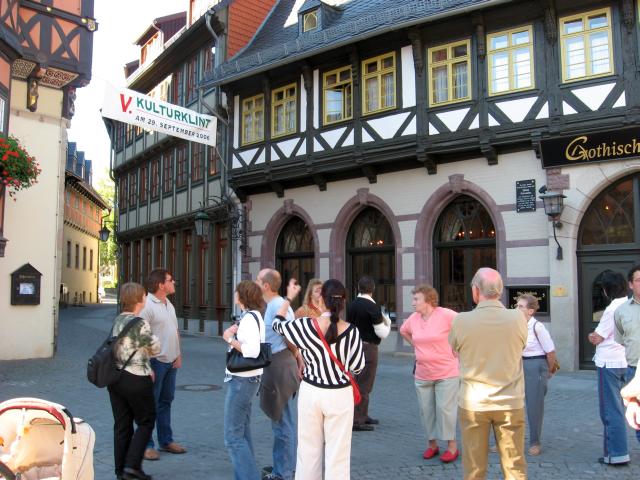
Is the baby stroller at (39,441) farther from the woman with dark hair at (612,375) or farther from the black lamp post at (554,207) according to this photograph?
the black lamp post at (554,207)

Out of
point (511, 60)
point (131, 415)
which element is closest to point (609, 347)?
point (131, 415)

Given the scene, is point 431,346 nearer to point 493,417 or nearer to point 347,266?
point 493,417

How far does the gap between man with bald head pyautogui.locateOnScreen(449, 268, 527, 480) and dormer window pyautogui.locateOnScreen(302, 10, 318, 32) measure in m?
14.2

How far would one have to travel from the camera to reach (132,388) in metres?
→ 5.47

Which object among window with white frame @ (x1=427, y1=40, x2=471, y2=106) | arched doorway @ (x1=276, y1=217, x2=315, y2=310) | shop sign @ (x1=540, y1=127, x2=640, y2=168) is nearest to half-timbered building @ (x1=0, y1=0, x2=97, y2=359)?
arched doorway @ (x1=276, y1=217, x2=315, y2=310)

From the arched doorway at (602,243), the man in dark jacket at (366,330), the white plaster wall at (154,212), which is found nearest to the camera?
the man in dark jacket at (366,330)

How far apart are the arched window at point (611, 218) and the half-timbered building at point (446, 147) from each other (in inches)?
1.0

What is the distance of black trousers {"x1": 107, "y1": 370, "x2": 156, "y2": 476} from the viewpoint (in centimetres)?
547

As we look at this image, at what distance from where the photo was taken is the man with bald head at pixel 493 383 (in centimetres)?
421

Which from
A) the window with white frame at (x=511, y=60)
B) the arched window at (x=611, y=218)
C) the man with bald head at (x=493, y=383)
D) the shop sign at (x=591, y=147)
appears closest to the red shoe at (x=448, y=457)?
the man with bald head at (x=493, y=383)

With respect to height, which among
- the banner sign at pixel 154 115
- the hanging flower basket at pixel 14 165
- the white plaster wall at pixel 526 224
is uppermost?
the banner sign at pixel 154 115

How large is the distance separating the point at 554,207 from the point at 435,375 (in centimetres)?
719

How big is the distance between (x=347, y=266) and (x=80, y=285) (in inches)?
1255

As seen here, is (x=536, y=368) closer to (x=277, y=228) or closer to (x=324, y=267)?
(x=324, y=267)
